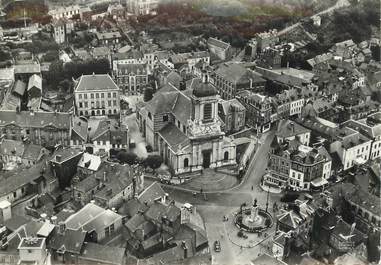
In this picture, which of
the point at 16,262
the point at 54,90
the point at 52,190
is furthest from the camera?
the point at 54,90

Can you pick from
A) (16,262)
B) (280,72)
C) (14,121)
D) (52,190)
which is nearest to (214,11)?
(280,72)

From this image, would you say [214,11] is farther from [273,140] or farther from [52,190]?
[52,190]

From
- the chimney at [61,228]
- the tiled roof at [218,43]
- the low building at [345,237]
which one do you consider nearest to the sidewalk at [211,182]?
the low building at [345,237]

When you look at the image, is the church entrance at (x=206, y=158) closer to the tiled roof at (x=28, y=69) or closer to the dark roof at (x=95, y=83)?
the dark roof at (x=95, y=83)

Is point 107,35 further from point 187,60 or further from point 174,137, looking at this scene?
point 174,137

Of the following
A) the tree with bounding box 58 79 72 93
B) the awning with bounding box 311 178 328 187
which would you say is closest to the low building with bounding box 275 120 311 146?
the awning with bounding box 311 178 328 187

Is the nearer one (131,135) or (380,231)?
(380,231)
